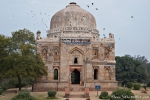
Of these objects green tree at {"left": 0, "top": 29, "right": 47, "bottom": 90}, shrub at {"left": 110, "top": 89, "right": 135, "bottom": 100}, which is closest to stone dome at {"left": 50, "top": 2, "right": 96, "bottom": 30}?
green tree at {"left": 0, "top": 29, "right": 47, "bottom": 90}

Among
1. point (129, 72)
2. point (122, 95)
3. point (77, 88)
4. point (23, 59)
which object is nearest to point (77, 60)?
point (77, 88)

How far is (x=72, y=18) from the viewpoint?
2911cm

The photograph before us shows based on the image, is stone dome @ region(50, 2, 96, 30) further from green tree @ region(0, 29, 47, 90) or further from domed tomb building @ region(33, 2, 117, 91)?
green tree @ region(0, 29, 47, 90)

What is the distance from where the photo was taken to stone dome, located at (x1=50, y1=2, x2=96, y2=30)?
2902 cm

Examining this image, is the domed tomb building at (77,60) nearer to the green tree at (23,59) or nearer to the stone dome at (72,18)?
the green tree at (23,59)

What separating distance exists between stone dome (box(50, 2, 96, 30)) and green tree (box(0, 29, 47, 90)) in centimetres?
534

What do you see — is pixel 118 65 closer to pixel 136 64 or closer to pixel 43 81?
pixel 136 64

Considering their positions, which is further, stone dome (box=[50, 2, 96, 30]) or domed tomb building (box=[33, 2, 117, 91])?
stone dome (box=[50, 2, 96, 30])

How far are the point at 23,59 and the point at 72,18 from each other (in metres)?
9.00

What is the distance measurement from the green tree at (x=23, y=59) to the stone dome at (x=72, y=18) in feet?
17.5

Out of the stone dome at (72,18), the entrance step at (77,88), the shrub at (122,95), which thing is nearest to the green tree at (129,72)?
the stone dome at (72,18)

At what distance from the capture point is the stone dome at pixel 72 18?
29.0 meters

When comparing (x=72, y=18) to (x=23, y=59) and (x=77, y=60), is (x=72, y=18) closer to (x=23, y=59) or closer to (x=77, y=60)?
(x=77, y=60)

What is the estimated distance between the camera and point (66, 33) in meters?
27.6
